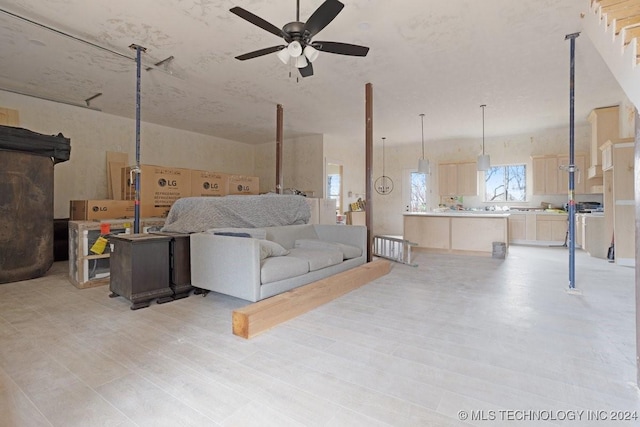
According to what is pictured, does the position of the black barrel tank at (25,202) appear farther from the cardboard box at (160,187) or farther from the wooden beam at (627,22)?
the wooden beam at (627,22)

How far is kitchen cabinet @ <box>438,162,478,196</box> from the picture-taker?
859cm

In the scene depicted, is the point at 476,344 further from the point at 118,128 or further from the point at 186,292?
the point at 118,128

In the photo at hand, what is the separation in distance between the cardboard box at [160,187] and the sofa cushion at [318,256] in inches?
97.8

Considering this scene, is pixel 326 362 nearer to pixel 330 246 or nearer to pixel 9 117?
pixel 330 246

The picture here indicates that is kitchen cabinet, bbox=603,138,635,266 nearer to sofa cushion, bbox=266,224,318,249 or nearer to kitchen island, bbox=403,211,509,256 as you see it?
kitchen island, bbox=403,211,509,256

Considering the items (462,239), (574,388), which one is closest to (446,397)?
(574,388)

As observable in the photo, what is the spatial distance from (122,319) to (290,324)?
1474mm

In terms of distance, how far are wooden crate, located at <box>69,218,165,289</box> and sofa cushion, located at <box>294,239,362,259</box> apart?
2.28 meters

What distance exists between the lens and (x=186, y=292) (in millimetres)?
3389

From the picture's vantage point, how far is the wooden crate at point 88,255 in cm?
369

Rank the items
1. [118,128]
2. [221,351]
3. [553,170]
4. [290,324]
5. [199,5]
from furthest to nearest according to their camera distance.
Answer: [553,170] < [118,128] < [199,5] < [290,324] < [221,351]

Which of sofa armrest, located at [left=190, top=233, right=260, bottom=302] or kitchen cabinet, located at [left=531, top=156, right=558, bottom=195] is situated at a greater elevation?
kitchen cabinet, located at [left=531, top=156, right=558, bottom=195]

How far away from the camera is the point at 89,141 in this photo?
6.22 metres

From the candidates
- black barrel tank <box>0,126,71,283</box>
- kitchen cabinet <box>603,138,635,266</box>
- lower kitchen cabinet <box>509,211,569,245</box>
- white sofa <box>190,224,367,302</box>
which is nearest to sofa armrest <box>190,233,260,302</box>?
white sofa <box>190,224,367,302</box>
